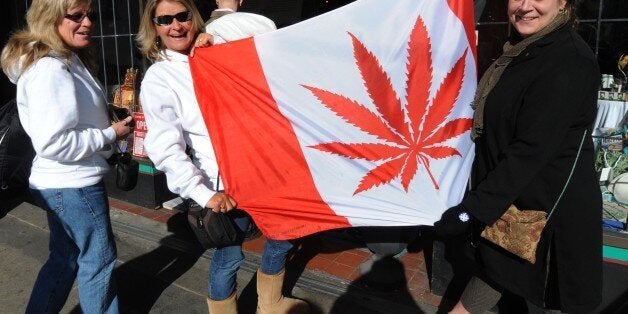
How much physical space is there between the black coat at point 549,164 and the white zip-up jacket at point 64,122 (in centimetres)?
177

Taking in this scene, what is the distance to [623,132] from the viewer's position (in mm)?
3023

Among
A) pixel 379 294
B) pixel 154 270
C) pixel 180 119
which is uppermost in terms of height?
pixel 180 119

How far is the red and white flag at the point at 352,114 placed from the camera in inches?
93.5

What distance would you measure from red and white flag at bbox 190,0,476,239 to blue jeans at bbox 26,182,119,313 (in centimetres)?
71

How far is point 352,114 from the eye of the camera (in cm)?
243

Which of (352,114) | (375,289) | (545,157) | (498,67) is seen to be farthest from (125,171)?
(545,157)

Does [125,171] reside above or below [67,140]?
below

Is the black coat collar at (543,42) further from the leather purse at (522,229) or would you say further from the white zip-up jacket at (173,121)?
the white zip-up jacket at (173,121)

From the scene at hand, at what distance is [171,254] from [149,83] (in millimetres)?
2198

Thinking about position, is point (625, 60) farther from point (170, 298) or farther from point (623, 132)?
point (170, 298)

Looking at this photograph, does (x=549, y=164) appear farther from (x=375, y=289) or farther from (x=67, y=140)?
(x=67, y=140)

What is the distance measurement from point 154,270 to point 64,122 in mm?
1990

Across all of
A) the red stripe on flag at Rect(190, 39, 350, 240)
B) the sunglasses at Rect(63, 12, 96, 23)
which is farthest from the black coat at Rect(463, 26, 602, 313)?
the sunglasses at Rect(63, 12, 96, 23)

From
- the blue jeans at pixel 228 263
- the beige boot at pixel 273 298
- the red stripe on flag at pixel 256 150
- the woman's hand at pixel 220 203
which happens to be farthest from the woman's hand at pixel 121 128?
the beige boot at pixel 273 298
